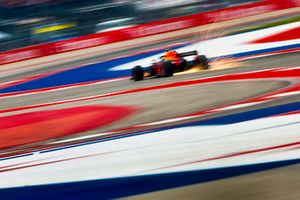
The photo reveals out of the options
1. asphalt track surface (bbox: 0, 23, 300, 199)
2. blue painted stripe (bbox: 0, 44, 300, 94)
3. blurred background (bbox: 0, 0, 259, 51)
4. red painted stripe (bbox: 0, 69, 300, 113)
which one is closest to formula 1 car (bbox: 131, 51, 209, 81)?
asphalt track surface (bbox: 0, 23, 300, 199)

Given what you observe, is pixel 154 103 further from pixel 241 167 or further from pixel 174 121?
pixel 241 167

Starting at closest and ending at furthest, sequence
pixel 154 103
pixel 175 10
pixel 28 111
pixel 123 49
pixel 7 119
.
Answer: pixel 154 103 → pixel 7 119 → pixel 28 111 → pixel 123 49 → pixel 175 10

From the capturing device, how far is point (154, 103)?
860 centimetres

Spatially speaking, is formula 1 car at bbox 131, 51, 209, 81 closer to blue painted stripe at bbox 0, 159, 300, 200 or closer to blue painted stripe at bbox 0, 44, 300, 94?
blue painted stripe at bbox 0, 44, 300, 94

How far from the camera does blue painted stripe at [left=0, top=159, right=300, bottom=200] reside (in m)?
4.81

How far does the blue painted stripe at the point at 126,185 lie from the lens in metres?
4.81

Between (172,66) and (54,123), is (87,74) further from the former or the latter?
(54,123)

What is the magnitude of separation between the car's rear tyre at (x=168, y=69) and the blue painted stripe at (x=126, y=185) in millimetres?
6412

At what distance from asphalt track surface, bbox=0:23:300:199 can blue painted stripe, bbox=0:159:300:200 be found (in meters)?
0.15

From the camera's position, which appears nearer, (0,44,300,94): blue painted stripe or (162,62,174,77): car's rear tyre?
(162,62,174,77): car's rear tyre

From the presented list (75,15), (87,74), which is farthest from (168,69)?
(75,15)

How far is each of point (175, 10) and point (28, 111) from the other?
1255 cm

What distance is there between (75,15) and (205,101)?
49.1ft

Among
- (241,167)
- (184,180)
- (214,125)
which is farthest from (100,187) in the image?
(214,125)
